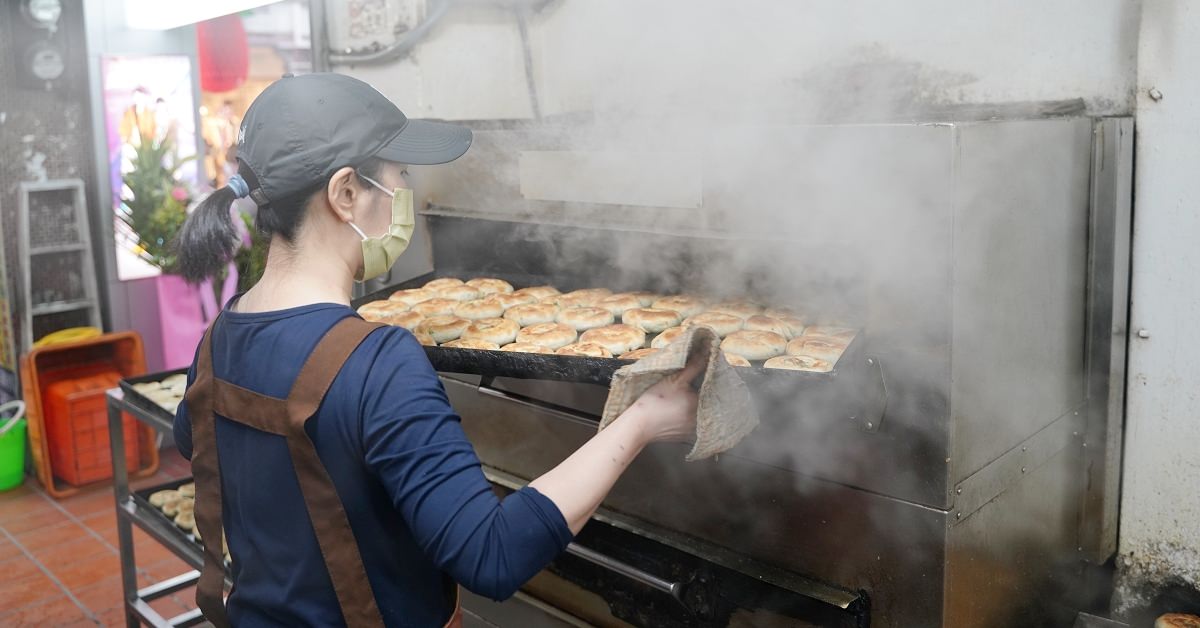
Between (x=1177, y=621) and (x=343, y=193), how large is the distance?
7.24ft

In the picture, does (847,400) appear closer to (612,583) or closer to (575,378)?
(575,378)

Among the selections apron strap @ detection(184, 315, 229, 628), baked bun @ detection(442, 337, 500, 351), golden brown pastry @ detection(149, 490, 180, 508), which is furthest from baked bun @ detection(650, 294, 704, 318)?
golden brown pastry @ detection(149, 490, 180, 508)

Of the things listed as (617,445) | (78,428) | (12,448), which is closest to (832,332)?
(617,445)

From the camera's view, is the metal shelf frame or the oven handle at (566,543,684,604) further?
the metal shelf frame

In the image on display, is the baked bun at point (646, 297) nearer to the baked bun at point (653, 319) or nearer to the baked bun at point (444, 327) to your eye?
the baked bun at point (653, 319)

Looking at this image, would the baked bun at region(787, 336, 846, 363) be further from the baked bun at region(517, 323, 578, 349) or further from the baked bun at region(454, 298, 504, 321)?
the baked bun at region(454, 298, 504, 321)

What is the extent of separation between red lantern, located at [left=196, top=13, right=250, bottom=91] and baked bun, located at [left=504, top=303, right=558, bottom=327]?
4.96m

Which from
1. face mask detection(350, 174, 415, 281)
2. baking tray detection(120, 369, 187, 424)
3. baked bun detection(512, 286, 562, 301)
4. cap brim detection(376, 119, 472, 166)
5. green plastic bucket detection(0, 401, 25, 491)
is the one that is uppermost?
cap brim detection(376, 119, 472, 166)

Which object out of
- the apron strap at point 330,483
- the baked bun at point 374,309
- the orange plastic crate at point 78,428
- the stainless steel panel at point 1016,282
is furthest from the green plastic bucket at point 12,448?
the stainless steel panel at point 1016,282

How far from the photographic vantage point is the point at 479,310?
2.87 m

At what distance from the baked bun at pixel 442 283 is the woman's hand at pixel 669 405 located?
5.43ft

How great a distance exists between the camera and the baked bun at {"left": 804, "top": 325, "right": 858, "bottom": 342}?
2240 mm

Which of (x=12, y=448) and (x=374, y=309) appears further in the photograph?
(x=12, y=448)

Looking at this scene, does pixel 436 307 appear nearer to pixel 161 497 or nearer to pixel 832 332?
pixel 832 332
